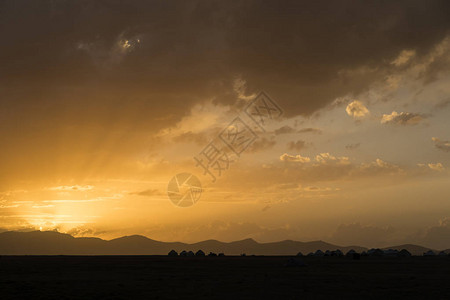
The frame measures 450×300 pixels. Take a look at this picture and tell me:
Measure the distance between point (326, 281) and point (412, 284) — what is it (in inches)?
285

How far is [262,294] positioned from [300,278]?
37.5 ft

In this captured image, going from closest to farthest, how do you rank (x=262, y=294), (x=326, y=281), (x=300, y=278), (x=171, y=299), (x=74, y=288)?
1. (x=171, y=299)
2. (x=262, y=294)
3. (x=74, y=288)
4. (x=326, y=281)
5. (x=300, y=278)

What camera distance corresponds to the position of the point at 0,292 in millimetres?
30094

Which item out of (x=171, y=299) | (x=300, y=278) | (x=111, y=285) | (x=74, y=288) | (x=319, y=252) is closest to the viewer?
(x=171, y=299)

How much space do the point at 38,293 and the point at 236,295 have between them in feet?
46.2

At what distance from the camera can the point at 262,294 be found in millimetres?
30656

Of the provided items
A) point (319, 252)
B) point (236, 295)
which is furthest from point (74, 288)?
point (319, 252)

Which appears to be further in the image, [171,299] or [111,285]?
[111,285]

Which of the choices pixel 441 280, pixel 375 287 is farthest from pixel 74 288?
pixel 441 280

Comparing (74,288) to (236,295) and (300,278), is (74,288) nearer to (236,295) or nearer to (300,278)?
(236,295)

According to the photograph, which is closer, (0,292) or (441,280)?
(0,292)

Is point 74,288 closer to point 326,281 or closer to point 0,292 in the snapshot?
point 0,292

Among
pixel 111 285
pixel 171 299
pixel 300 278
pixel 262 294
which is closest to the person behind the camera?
pixel 171 299

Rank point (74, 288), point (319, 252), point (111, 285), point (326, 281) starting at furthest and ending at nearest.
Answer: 1. point (319, 252)
2. point (326, 281)
3. point (111, 285)
4. point (74, 288)
